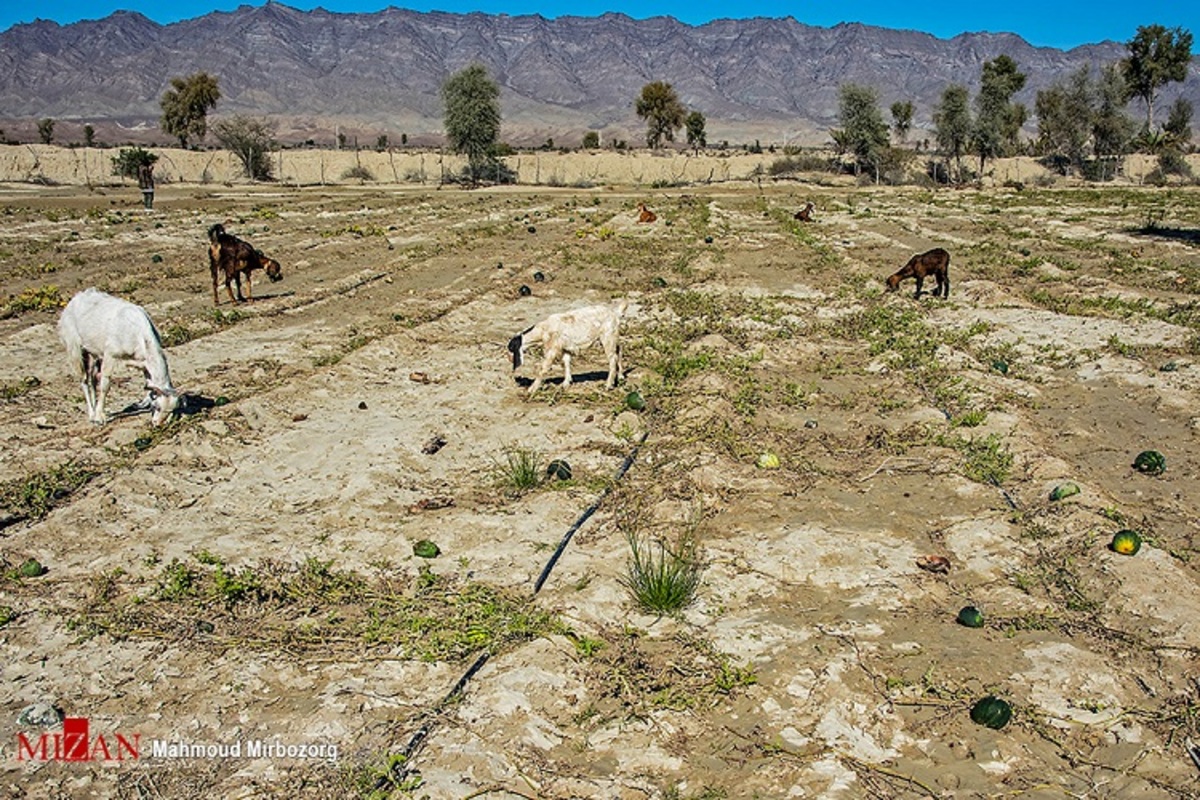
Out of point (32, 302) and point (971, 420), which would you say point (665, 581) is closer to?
point (971, 420)

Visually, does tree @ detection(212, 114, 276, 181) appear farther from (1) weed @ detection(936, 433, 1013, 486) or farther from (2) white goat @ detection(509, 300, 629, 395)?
(1) weed @ detection(936, 433, 1013, 486)

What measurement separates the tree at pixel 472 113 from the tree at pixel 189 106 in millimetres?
44450

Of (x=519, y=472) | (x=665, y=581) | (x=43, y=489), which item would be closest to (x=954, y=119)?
(x=519, y=472)

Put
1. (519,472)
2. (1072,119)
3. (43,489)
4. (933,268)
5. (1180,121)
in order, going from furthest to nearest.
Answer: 1. (1180,121)
2. (1072,119)
3. (933,268)
4. (519,472)
5. (43,489)

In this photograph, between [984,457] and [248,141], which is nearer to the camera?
[984,457]

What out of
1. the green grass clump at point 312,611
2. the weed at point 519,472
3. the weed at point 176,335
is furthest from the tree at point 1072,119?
the green grass clump at point 312,611

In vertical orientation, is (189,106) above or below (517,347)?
above

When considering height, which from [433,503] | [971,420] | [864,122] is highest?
[864,122]

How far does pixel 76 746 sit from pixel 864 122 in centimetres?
7252

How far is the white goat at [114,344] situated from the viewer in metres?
11.3

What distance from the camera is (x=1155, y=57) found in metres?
83.1

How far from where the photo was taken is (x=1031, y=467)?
32.8 ft

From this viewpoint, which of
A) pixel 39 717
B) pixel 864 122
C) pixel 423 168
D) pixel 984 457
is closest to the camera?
pixel 39 717

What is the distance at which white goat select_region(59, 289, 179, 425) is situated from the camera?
11328mm
